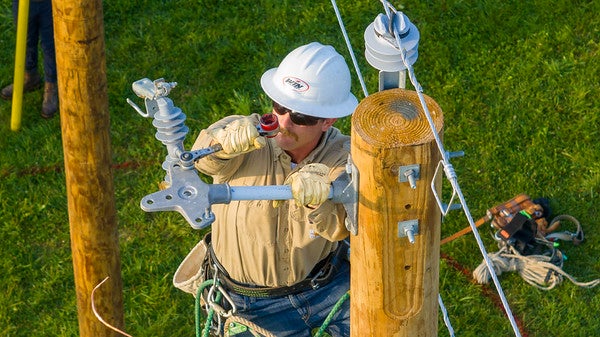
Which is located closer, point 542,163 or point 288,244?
point 288,244

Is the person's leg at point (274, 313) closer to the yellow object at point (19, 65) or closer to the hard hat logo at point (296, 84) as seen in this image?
the hard hat logo at point (296, 84)

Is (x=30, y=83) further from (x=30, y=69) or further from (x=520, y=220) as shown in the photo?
(x=520, y=220)

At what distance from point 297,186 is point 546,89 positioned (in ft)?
15.4

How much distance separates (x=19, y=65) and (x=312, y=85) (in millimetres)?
3632

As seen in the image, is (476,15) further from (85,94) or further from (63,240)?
(85,94)

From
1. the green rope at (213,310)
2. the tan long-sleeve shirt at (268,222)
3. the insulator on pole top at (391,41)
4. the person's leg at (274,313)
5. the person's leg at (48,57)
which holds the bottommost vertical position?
the person's leg at (48,57)

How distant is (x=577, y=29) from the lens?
340 inches

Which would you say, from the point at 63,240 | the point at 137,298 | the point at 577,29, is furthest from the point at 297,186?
the point at 577,29

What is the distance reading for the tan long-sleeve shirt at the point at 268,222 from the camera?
5188mm

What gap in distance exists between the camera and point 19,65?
7.93 metres

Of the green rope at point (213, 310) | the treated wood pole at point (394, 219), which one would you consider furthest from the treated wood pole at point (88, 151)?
the treated wood pole at point (394, 219)

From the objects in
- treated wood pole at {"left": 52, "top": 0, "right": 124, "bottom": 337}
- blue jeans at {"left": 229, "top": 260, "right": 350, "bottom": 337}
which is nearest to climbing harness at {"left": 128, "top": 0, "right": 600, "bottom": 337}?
treated wood pole at {"left": 52, "top": 0, "right": 124, "bottom": 337}

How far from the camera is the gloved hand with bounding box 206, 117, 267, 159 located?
4.26 meters

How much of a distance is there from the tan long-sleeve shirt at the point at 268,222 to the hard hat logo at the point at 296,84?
1.21ft
